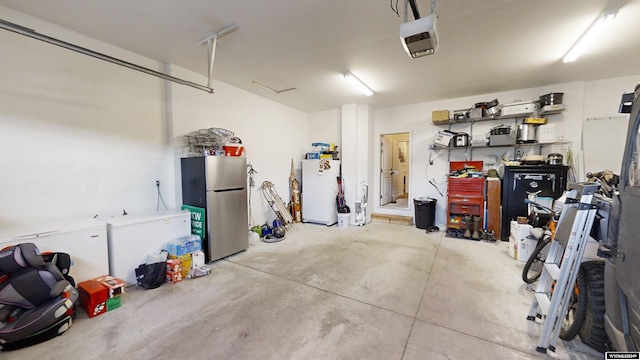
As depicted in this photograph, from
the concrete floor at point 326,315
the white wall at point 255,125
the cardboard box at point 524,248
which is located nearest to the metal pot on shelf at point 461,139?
the cardboard box at point 524,248

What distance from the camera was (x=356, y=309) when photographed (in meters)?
2.37

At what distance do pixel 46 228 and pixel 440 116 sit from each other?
626 cm

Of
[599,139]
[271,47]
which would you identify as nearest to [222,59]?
[271,47]

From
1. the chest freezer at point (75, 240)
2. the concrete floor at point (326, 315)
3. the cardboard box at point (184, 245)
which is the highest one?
the chest freezer at point (75, 240)

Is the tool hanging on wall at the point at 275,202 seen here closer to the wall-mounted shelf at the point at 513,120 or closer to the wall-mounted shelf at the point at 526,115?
the wall-mounted shelf at the point at 513,120

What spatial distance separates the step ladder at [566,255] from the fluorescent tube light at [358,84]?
3.16 meters

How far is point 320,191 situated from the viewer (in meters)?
5.79

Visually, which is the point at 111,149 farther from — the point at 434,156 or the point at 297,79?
the point at 434,156

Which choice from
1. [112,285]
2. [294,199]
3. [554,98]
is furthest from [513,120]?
[112,285]

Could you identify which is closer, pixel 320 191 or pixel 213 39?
pixel 213 39

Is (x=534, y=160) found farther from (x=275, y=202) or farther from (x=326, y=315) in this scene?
(x=275, y=202)

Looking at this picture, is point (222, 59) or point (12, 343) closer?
point (12, 343)

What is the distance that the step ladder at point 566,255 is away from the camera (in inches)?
65.8

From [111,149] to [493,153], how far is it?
6.69 metres
